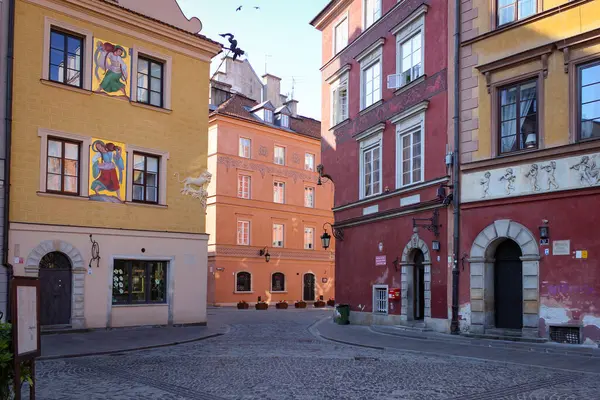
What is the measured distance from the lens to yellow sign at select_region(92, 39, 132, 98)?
66.2 ft

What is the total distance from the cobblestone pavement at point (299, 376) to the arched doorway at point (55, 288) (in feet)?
17.4

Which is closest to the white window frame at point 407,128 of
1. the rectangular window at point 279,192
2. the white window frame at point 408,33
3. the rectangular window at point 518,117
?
the white window frame at point 408,33

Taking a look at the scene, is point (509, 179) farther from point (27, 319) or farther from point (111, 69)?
point (27, 319)

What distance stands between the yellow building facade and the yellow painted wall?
35mm

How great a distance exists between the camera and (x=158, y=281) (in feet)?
71.4

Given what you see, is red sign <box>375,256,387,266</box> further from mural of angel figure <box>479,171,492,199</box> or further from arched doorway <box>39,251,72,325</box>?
arched doorway <box>39,251,72,325</box>

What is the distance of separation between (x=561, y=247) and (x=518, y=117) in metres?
3.76

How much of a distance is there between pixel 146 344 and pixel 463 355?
7992mm

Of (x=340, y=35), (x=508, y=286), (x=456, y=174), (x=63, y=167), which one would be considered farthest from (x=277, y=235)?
(x=508, y=286)

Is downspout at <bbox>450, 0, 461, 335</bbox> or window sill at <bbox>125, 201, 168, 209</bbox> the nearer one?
downspout at <bbox>450, 0, 461, 335</bbox>

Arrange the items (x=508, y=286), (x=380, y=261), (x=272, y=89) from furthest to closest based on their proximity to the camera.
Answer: (x=272, y=89)
(x=380, y=261)
(x=508, y=286)

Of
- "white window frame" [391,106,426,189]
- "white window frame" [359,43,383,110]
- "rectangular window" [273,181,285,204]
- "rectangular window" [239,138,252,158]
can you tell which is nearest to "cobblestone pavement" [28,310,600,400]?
"white window frame" [391,106,426,189]

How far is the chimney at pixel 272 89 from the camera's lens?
54.9m

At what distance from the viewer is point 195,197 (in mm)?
22703
